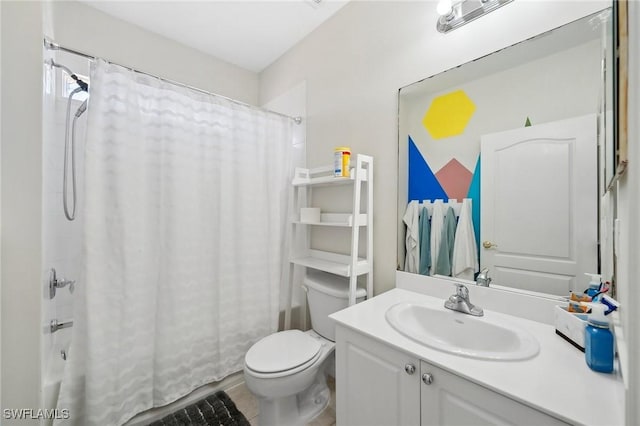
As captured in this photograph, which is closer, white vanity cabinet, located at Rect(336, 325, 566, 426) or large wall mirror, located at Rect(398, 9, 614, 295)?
white vanity cabinet, located at Rect(336, 325, 566, 426)

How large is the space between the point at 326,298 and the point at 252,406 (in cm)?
77

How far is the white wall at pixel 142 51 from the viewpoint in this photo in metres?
1.71

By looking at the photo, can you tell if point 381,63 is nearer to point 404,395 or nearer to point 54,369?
point 404,395

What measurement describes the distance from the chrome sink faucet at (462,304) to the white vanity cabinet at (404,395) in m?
0.39

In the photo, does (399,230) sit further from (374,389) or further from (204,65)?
(204,65)

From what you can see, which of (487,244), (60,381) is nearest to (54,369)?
(60,381)

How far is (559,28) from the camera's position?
991mm

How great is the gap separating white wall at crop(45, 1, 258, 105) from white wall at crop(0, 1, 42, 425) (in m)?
0.88

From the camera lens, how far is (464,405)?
2.47 ft

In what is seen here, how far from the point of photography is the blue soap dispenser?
2.31 feet

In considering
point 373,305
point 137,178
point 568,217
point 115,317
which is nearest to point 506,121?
point 568,217

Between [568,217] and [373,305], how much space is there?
2.75ft

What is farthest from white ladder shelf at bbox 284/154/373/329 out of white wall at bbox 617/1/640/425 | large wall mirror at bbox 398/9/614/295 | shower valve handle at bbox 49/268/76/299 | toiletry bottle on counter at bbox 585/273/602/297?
shower valve handle at bbox 49/268/76/299

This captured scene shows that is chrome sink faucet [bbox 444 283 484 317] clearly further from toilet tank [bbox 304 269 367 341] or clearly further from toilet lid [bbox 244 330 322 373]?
toilet lid [bbox 244 330 322 373]
